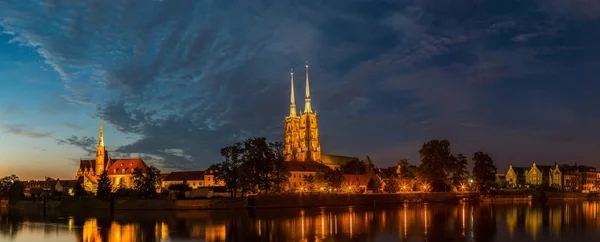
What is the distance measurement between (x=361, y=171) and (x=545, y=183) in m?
66.6

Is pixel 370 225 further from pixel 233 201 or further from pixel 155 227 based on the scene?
pixel 233 201

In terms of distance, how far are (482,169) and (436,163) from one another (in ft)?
61.9

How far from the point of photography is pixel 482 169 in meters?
148

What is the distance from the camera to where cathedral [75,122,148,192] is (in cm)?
15562

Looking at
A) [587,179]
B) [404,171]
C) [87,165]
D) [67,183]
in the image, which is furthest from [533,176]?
[67,183]

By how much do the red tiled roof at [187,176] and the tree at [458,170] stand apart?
2639 inches

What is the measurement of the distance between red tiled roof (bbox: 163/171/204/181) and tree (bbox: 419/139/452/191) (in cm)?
6075

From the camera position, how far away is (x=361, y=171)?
546 ft

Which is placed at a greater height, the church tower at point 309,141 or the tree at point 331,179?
the church tower at point 309,141

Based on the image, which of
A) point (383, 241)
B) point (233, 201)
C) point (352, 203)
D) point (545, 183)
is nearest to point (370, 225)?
point (383, 241)

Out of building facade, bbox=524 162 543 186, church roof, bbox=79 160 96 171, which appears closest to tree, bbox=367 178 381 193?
building facade, bbox=524 162 543 186

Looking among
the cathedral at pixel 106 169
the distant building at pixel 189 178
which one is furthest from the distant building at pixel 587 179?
the cathedral at pixel 106 169

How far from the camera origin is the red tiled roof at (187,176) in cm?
15525

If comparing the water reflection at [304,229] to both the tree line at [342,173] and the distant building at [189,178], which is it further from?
the distant building at [189,178]
